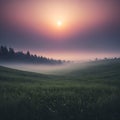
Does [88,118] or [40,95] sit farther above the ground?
[40,95]

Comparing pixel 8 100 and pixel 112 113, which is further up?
pixel 8 100

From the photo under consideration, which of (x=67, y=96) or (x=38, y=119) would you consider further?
(x=67, y=96)

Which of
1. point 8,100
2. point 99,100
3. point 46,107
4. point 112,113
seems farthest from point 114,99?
point 8,100

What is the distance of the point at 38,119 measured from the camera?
19766 millimetres

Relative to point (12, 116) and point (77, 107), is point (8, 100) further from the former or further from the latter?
point (77, 107)

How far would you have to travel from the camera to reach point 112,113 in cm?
2227

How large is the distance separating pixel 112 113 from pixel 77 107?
373 centimetres

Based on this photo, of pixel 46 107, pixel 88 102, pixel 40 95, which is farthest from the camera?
pixel 40 95

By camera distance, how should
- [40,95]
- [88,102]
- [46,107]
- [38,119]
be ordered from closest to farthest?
[38,119] < [46,107] < [88,102] < [40,95]

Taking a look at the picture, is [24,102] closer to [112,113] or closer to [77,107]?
[77,107]

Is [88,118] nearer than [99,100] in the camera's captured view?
Yes

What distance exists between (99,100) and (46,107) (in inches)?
281

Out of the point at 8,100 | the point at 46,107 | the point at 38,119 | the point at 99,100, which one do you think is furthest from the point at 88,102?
the point at 8,100

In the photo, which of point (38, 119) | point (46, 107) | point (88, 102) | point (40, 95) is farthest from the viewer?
point (40, 95)
